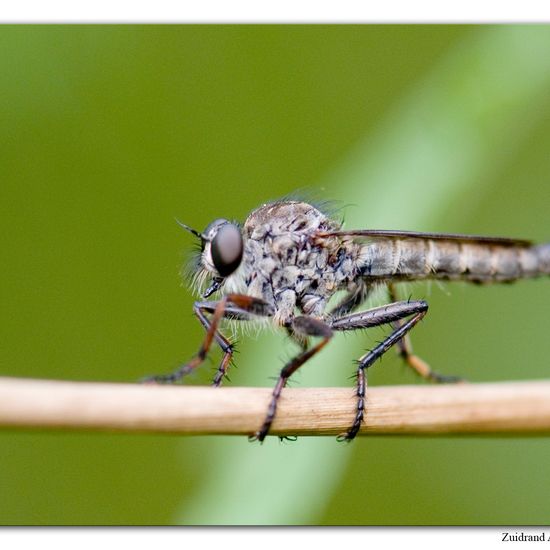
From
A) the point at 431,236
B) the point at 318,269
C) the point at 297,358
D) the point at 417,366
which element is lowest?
the point at 417,366

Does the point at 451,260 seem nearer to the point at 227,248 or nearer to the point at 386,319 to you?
the point at 386,319

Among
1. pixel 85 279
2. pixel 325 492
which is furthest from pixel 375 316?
pixel 85 279

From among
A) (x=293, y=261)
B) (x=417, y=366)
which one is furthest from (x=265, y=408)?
(x=417, y=366)

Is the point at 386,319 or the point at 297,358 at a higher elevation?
the point at 386,319

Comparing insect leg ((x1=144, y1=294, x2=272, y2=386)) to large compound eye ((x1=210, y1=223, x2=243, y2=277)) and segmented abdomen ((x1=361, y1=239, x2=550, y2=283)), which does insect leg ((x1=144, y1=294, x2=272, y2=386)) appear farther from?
segmented abdomen ((x1=361, y1=239, x2=550, y2=283))

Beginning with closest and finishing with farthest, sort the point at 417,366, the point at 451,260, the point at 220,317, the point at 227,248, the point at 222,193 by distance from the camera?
the point at 220,317 → the point at 227,248 → the point at 451,260 → the point at 417,366 → the point at 222,193

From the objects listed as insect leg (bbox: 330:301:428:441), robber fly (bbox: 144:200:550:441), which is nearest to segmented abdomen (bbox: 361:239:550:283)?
robber fly (bbox: 144:200:550:441)

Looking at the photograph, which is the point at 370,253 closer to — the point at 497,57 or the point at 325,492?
the point at 497,57

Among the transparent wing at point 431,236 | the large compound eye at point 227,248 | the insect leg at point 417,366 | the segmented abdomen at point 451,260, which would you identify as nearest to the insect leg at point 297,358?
the large compound eye at point 227,248
